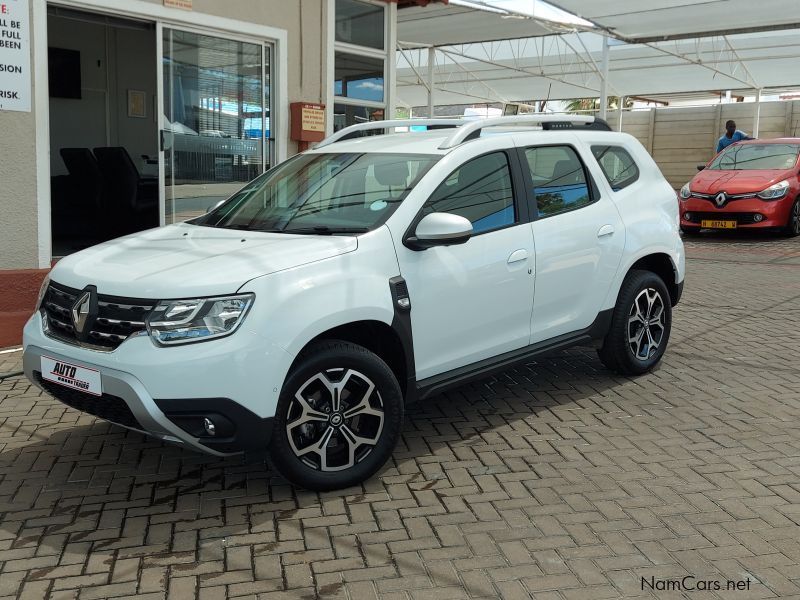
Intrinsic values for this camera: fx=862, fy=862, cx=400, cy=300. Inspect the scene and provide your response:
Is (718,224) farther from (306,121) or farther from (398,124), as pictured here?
(398,124)

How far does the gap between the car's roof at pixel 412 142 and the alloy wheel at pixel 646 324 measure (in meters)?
1.21

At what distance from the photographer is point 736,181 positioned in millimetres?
14828

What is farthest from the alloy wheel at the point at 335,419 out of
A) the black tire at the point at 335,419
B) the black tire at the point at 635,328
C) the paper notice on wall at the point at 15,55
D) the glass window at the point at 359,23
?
the glass window at the point at 359,23

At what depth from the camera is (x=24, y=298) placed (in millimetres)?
7145

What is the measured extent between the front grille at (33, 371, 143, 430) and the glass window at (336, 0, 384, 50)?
276 inches

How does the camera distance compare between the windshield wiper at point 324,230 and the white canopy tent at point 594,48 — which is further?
the white canopy tent at point 594,48

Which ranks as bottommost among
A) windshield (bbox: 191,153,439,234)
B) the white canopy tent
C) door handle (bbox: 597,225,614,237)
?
door handle (bbox: 597,225,614,237)

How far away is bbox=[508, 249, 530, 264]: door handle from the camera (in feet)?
16.1

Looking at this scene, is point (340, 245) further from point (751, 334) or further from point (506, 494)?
point (751, 334)

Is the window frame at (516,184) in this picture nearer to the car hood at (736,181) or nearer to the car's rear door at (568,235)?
the car's rear door at (568,235)

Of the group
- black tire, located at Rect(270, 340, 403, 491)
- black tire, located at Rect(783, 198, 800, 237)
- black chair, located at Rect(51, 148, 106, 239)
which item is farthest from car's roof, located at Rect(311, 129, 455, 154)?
black tire, located at Rect(783, 198, 800, 237)

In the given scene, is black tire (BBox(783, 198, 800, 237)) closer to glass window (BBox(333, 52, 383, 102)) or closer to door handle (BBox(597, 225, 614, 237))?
glass window (BBox(333, 52, 383, 102))

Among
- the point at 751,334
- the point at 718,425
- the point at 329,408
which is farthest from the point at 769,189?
the point at 329,408

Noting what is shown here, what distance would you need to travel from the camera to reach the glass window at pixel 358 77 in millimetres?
10320
